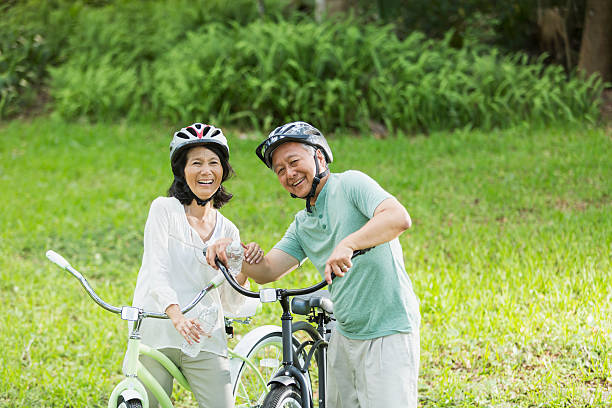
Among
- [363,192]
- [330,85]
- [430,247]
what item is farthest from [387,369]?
[330,85]

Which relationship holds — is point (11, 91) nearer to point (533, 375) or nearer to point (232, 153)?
point (232, 153)

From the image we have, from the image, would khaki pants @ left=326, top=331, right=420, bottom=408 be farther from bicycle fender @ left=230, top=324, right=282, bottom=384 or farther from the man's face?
the man's face

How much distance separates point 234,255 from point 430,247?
4.24m

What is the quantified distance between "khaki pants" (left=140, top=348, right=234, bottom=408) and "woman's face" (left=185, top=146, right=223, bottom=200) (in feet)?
2.33

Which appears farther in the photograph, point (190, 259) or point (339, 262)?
point (190, 259)

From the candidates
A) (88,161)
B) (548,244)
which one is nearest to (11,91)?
(88,161)

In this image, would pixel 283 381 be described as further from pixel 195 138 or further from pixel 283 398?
pixel 195 138

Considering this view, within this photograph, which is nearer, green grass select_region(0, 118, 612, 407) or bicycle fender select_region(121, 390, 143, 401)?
bicycle fender select_region(121, 390, 143, 401)

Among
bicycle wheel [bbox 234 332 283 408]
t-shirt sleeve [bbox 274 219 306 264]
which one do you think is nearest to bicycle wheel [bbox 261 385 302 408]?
bicycle wheel [bbox 234 332 283 408]

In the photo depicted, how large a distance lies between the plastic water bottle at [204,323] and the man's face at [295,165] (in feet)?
2.06

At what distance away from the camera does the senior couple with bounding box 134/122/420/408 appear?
3.13 m

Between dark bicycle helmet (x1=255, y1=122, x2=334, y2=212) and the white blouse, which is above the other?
dark bicycle helmet (x1=255, y1=122, x2=334, y2=212)

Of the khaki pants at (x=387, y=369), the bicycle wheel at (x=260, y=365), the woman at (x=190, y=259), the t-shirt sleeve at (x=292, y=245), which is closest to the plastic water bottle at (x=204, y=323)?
the woman at (x=190, y=259)

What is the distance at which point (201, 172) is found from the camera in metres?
3.29
